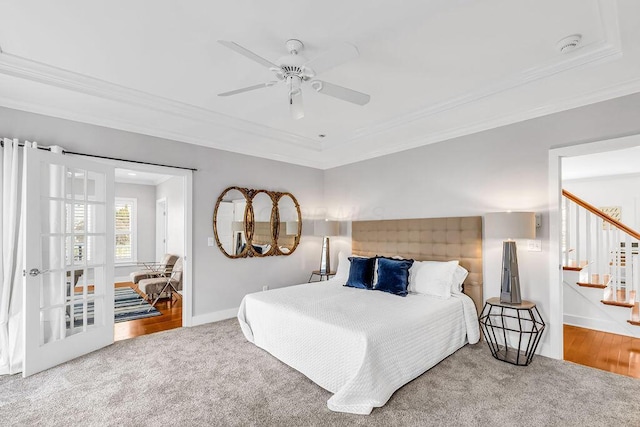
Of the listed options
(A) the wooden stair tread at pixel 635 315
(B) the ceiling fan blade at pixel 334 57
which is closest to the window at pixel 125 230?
(B) the ceiling fan blade at pixel 334 57

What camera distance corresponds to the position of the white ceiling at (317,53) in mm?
1910

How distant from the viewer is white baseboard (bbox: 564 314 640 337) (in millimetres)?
3666

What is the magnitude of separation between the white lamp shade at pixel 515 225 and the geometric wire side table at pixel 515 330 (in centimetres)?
66

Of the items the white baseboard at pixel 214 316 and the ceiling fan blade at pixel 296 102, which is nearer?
the ceiling fan blade at pixel 296 102

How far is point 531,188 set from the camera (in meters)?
3.21

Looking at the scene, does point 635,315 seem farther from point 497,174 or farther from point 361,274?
point 361,274

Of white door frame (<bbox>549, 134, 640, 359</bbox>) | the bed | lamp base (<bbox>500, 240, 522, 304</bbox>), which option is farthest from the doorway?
white door frame (<bbox>549, 134, 640, 359</bbox>)

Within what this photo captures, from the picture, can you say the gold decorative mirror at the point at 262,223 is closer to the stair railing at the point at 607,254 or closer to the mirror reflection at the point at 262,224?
the mirror reflection at the point at 262,224

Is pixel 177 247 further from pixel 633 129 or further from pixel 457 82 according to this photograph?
pixel 633 129

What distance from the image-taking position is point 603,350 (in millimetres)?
3254

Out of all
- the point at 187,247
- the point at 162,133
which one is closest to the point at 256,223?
the point at 187,247

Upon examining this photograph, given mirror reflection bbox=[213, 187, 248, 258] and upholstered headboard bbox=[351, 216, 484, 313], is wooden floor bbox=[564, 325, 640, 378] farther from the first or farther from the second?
mirror reflection bbox=[213, 187, 248, 258]

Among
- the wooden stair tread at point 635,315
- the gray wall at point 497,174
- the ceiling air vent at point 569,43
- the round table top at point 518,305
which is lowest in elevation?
the wooden stair tread at point 635,315

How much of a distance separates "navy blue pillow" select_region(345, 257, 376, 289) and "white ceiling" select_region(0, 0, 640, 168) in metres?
1.72
